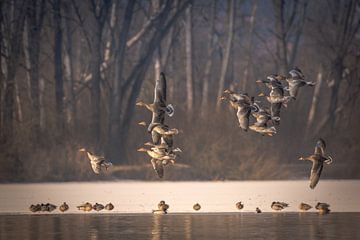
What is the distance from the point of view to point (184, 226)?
74.0ft

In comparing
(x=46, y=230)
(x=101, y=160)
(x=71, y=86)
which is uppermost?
(x=71, y=86)

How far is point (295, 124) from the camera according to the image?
45.2 metres

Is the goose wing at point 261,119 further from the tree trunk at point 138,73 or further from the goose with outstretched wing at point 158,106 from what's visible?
the tree trunk at point 138,73

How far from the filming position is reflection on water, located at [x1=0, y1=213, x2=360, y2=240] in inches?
819

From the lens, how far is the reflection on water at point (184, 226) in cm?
2080

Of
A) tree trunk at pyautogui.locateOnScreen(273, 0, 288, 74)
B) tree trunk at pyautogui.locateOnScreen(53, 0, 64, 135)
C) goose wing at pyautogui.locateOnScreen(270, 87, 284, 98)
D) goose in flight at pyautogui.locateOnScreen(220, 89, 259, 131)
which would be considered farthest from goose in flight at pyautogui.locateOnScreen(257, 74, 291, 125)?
tree trunk at pyautogui.locateOnScreen(273, 0, 288, 74)

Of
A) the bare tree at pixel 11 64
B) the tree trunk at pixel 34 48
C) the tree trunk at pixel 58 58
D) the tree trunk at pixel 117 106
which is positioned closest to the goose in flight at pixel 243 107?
the bare tree at pixel 11 64

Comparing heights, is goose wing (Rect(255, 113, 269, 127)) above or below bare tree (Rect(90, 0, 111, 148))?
below

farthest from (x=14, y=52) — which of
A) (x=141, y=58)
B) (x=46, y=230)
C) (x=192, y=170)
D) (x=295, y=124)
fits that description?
(x=46, y=230)

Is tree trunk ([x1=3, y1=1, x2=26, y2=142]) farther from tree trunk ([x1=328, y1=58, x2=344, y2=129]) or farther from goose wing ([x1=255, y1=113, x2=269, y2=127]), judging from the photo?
goose wing ([x1=255, y1=113, x2=269, y2=127])

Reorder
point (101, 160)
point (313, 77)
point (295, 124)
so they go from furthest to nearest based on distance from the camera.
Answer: point (313, 77)
point (295, 124)
point (101, 160)

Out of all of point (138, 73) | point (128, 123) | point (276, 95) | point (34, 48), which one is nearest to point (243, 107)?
point (276, 95)

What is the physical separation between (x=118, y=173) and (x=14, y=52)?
5.83 meters

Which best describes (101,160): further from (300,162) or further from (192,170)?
(300,162)
